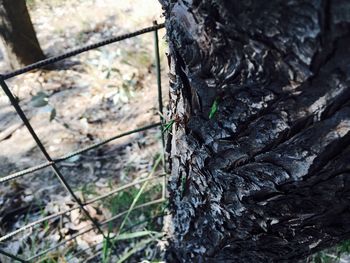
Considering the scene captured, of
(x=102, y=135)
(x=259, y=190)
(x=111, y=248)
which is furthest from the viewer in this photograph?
(x=102, y=135)

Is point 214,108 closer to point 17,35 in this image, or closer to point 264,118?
point 264,118

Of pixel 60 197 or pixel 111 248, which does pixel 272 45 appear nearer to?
pixel 111 248

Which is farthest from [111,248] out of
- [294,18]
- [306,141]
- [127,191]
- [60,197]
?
[294,18]

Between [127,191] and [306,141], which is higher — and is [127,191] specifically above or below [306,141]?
above

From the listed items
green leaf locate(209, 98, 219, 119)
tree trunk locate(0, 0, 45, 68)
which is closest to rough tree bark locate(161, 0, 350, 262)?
green leaf locate(209, 98, 219, 119)

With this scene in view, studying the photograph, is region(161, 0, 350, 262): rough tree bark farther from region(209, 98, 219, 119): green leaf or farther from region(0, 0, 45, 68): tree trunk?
region(0, 0, 45, 68): tree trunk

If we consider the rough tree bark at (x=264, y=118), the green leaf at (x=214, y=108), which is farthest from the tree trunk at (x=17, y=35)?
the green leaf at (x=214, y=108)
